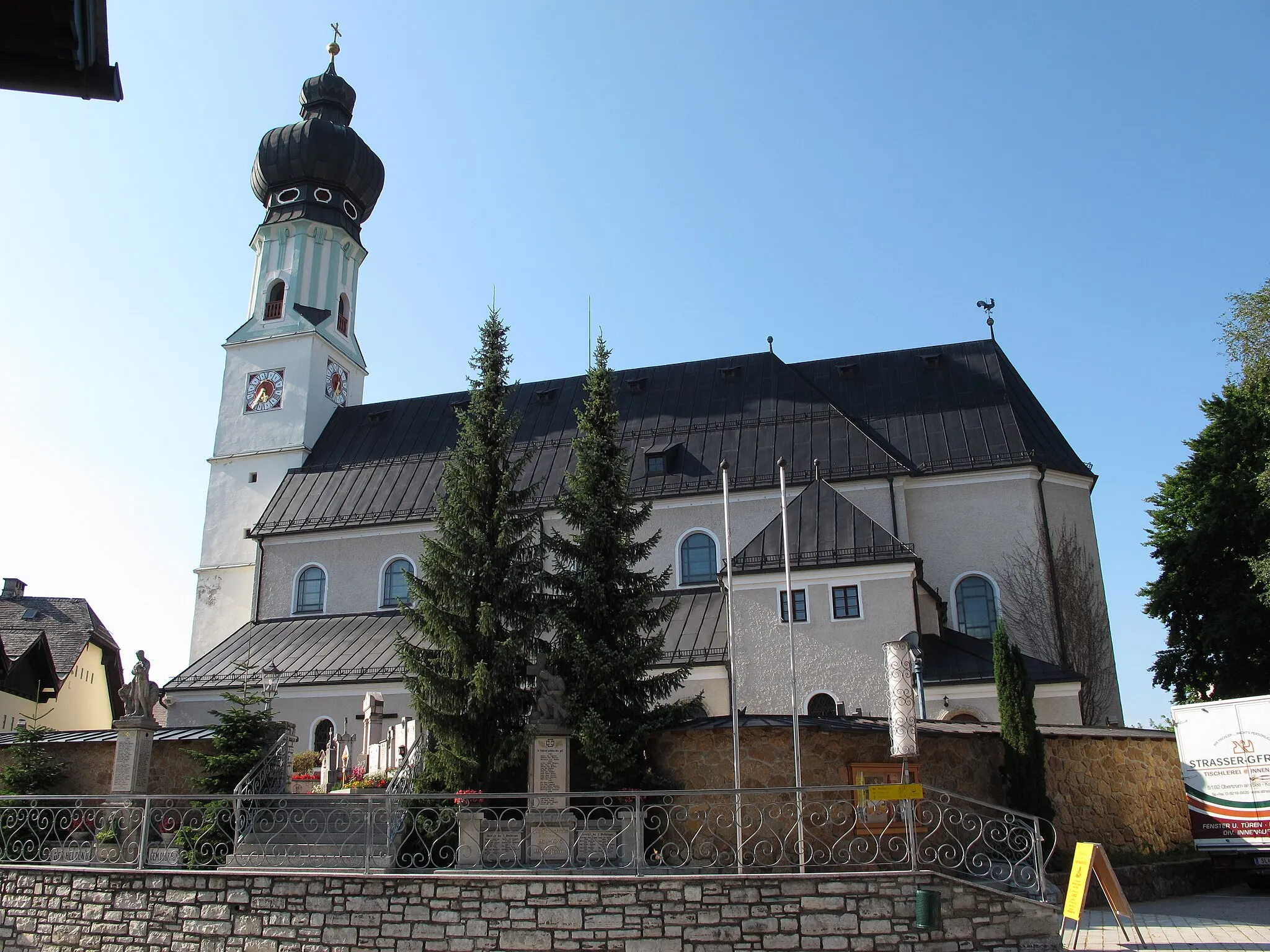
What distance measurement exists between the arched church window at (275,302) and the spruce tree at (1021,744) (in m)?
27.7

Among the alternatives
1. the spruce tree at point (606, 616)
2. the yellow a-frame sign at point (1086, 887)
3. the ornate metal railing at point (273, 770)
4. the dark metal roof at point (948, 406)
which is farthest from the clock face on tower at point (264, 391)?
the yellow a-frame sign at point (1086, 887)

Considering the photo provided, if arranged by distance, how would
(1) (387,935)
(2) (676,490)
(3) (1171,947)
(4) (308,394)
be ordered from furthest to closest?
1. (4) (308,394)
2. (2) (676,490)
3. (1) (387,935)
4. (3) (1171,947)

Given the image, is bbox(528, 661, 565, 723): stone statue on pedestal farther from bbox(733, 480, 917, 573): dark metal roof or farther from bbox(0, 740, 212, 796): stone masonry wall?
bbox(733, 480, 917, 573): dark metal roof

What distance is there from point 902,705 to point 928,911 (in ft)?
8.78

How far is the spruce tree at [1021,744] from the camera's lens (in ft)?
49.6

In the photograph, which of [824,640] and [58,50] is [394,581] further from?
[58,50]

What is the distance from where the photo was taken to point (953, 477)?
26219 millimetres

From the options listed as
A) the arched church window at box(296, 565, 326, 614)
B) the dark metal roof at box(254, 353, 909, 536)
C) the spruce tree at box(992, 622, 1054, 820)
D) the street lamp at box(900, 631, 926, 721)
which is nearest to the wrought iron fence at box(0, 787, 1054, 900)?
the spruce tree at box(992, 622, 1054, 820)

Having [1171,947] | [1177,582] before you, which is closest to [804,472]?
[1177,582]

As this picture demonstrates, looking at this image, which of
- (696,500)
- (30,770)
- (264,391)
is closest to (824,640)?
(696,500)

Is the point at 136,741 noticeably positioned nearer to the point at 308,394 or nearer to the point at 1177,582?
the point at 308,394

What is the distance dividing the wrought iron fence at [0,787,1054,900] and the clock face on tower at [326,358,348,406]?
2150cm

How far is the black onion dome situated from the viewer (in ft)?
119

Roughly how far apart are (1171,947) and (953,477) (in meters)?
15.9
